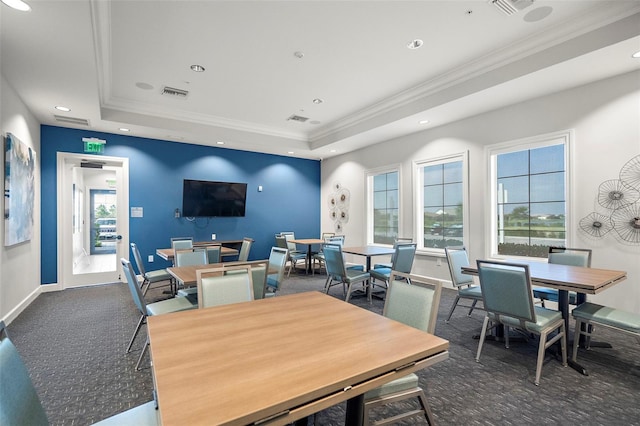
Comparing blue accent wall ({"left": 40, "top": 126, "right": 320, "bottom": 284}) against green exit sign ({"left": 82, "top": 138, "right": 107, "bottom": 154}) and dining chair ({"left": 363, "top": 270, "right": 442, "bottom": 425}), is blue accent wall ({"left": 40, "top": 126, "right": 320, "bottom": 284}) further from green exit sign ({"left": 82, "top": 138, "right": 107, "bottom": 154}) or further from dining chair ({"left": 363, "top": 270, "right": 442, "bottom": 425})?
dining chair ({"left": 363, "top": 270, "right": 442, "bottom": 425})

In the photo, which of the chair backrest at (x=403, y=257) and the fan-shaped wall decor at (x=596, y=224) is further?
the chair backrest at (x=403, y=257)

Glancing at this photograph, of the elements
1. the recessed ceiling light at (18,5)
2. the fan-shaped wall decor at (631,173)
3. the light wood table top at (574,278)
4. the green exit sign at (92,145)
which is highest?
the recessed ceiling light at (18,5)

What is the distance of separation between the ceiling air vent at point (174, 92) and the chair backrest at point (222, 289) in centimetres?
372

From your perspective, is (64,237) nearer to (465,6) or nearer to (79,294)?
(79,294)

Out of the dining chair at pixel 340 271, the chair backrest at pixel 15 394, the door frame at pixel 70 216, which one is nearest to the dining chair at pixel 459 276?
the dining chair at pixel 340 271

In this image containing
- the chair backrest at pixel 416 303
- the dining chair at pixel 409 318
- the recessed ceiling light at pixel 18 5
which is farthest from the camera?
the recessed ceiling light at pixel 18 5

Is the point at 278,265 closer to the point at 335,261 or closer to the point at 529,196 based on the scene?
the point at 335,261

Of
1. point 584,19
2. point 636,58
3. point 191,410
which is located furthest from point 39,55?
point 636,58

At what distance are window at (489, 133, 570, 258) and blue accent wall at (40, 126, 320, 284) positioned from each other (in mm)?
4770

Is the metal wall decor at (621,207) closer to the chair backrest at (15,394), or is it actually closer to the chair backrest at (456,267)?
the chair backrest at (456,267)

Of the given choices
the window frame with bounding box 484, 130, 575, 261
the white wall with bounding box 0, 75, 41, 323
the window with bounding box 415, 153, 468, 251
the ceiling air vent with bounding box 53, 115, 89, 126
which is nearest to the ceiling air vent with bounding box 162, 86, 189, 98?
the ceiling air vent with bounding box 53, 115, 89, 126

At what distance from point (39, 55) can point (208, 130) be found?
10.7 ft

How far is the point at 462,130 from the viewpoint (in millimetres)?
5207

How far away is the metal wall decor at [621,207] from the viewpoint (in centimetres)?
345
